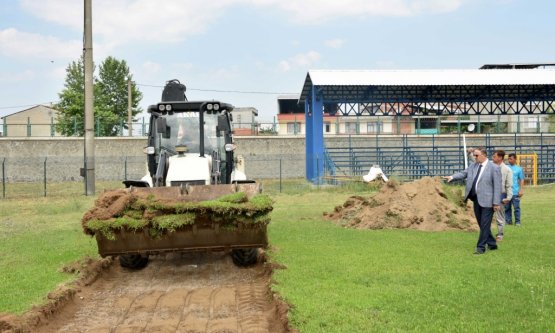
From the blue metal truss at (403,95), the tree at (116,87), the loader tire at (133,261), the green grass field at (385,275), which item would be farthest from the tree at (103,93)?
the loader tire at (133,261)

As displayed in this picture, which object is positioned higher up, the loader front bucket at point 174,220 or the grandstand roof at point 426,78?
the grandstand roof at point 426,78

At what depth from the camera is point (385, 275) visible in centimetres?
947

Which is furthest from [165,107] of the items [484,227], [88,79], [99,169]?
[99,169]

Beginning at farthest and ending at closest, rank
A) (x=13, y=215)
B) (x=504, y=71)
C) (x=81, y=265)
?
(x=504, y=71), (x=13, y=215), (x=81, y=265)

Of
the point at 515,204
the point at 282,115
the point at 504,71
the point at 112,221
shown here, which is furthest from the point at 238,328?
the point at 282,115

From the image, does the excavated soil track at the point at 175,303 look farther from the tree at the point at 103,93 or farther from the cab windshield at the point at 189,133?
the tree at the point at 103,93

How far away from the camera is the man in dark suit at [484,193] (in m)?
11.4

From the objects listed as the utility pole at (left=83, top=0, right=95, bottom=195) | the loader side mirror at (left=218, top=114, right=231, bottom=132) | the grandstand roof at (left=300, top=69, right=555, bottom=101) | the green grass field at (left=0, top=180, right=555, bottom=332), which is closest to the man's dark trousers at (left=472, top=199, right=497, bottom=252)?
the green grass field at (left=0, top=180, right=555, bottom=332)

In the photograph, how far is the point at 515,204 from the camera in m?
16.3

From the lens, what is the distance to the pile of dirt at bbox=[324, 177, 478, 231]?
1569cm

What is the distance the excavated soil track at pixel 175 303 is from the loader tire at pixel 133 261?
0.13 m

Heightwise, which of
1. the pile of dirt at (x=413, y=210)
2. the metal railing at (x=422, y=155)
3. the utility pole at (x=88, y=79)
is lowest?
the pile of dirt at (x=413, y=210)

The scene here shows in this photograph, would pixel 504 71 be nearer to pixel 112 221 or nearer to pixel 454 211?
pixel 454 211

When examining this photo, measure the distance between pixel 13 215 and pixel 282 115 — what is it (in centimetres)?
4808
